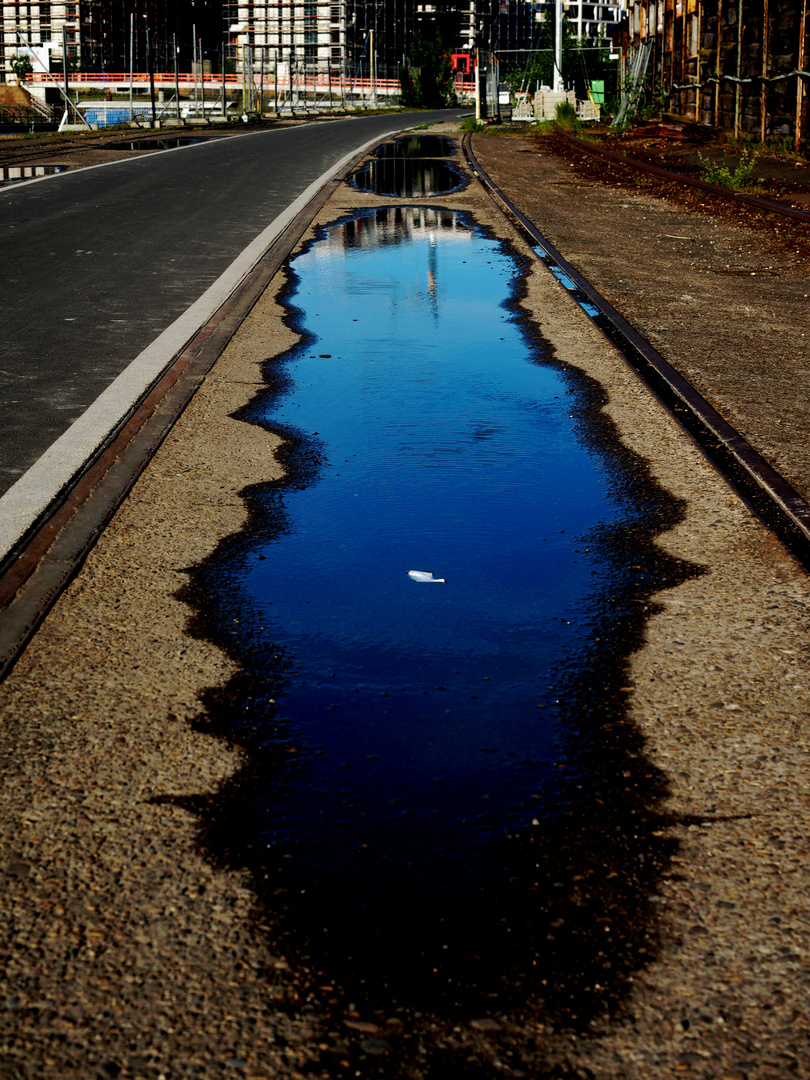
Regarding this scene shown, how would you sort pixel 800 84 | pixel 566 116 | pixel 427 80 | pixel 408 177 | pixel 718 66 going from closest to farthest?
pixel 800 84
pixel 408 177
pixel 718 66
pixel 566 116
pixel 427 80

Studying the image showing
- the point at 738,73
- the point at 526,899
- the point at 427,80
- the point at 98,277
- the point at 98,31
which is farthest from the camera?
the point at 98,31

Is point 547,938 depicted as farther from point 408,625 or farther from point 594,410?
point 594,410

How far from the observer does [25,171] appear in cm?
2272

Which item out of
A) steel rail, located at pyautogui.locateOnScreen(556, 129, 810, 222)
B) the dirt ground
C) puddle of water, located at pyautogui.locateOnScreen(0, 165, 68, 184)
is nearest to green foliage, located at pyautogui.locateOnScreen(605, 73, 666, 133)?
steel rail, located at pyautogui.locateOnScreen(556, 129, 810, 222)

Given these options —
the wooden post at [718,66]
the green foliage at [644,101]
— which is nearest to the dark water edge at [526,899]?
the wooden post at [718,66]

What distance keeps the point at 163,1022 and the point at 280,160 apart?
2536 cm

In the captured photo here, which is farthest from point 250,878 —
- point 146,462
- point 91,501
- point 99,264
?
point 99,264

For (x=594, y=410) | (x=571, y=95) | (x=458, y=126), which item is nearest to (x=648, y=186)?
(x=594, y=410)

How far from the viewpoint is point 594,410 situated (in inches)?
259

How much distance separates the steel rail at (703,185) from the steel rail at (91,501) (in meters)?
8.41

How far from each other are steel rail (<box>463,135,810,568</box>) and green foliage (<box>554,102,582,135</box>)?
3058 cm

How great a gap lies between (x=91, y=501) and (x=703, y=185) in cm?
1502

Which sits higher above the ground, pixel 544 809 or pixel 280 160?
pixel 280 160

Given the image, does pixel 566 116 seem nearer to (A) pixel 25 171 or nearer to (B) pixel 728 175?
(A) pixel 25 171
